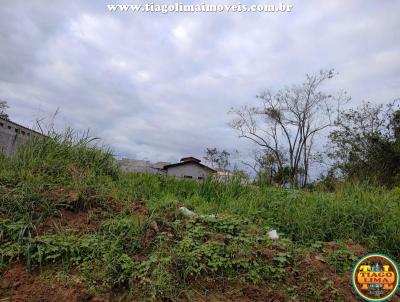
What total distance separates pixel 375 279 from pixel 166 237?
5.43 ft

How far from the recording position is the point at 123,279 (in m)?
2.57

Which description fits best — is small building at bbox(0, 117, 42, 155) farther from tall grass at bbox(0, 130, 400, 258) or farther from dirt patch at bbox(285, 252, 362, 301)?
dirt patch at bbox(285, 252, 362, 301)

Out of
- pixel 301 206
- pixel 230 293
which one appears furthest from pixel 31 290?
pixel 301 206

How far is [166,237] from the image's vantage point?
3.04 metres

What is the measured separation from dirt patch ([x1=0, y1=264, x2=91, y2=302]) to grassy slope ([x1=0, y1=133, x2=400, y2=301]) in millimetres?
14

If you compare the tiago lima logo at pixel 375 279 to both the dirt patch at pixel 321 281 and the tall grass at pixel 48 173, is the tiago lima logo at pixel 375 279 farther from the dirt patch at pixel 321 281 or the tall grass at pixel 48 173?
the tall grass at pixel 48 173

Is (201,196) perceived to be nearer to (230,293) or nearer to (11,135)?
(230,293)

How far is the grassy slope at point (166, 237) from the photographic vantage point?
2.59 metres

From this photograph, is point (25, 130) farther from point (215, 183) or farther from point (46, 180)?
point (215, 183)

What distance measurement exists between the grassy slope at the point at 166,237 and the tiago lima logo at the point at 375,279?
18 cm

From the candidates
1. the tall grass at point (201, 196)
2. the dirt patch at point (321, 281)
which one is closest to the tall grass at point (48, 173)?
Answer: the tall grass at point (201, 196)

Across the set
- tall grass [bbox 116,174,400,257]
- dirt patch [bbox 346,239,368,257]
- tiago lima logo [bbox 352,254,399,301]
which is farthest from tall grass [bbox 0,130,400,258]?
tiago lima logo [bbox 352,254,399,301]

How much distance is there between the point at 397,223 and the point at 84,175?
3.91 m

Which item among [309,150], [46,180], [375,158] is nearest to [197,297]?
[46,180]
